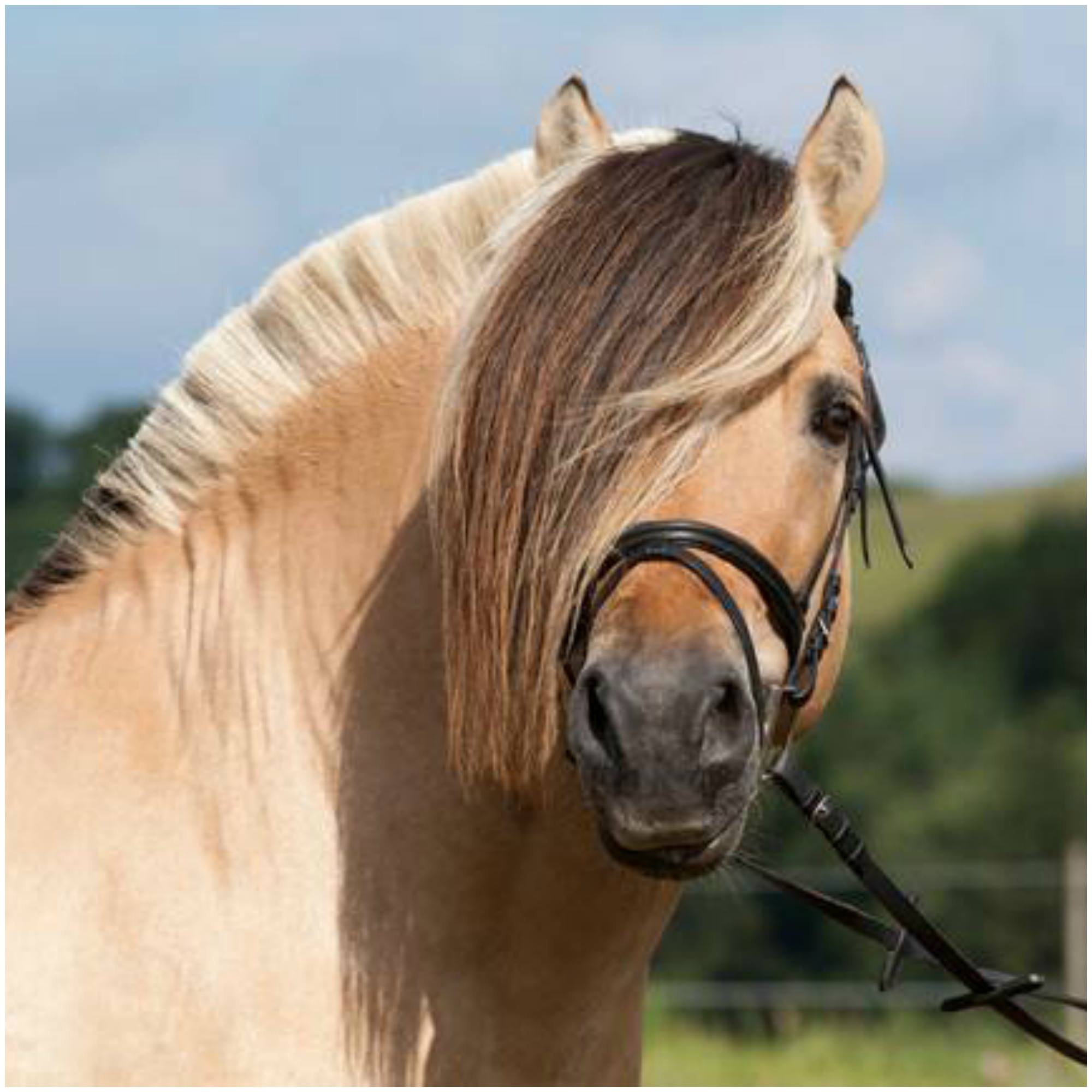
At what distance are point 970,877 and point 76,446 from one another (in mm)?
33074

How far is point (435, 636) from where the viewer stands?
3969mm

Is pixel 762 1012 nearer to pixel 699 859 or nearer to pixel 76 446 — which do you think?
pixel 76 446

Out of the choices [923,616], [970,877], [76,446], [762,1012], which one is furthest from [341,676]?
[923,616]

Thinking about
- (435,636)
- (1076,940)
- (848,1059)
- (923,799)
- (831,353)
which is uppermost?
(923,799)

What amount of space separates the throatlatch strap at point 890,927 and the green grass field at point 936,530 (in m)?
71.3

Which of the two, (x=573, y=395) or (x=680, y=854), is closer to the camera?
(x=680, y=854)

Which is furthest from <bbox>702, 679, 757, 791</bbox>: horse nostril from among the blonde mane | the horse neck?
the blonde mane

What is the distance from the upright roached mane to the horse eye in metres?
0.15

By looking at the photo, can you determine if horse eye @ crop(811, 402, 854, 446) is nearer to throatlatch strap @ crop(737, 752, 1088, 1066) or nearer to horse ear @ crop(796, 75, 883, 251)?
horse ear @ crop(796, 75, 883, 251)

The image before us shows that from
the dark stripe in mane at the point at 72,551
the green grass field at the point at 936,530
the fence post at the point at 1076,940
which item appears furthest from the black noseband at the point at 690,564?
the green grass field at the point at 936,530

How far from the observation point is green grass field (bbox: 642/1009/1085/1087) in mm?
10672

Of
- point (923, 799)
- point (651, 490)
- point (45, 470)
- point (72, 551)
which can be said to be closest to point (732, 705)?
point (651, 490)

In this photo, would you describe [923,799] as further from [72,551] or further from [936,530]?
[72,551]

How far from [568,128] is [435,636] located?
1.14 metres
